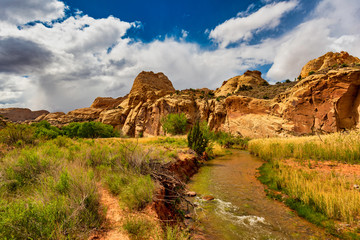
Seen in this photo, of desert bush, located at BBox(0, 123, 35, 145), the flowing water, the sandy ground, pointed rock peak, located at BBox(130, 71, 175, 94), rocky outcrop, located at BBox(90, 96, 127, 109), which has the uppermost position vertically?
pointed rock peak, located at BBox(130, 71, 175, 94)

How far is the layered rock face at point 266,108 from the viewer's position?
26016mm

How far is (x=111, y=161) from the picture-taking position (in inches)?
238

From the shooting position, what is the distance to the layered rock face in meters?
26.0

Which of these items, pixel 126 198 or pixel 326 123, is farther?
pixel 326 123

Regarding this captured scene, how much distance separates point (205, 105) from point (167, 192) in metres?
40.7

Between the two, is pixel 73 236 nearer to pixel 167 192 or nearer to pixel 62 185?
pixel 62 185

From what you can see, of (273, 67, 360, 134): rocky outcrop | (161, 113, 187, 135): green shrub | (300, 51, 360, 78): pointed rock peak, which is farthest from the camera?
(300, 51, 360, 78): pointed rock peak

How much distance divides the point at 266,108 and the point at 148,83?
4514 cm

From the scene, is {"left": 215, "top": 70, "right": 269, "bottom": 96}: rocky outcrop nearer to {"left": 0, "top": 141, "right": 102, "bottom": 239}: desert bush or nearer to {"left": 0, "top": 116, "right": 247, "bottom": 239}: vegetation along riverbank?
{"left": 0, "top": 116, "right": 247, "bottom": 239}: vegetation along riverbank

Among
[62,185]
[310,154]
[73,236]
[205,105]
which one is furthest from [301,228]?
[205,105]

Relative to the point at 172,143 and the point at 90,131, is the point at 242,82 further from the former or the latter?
the point at 90,131

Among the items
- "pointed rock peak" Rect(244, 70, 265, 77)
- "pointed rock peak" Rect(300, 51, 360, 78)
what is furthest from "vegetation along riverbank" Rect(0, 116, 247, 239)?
"pointed rock peak" Rect(244, 70, 265, 77)

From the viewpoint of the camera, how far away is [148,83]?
212ft

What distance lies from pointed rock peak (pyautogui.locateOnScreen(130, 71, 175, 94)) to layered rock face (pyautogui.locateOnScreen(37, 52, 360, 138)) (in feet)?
1.41
